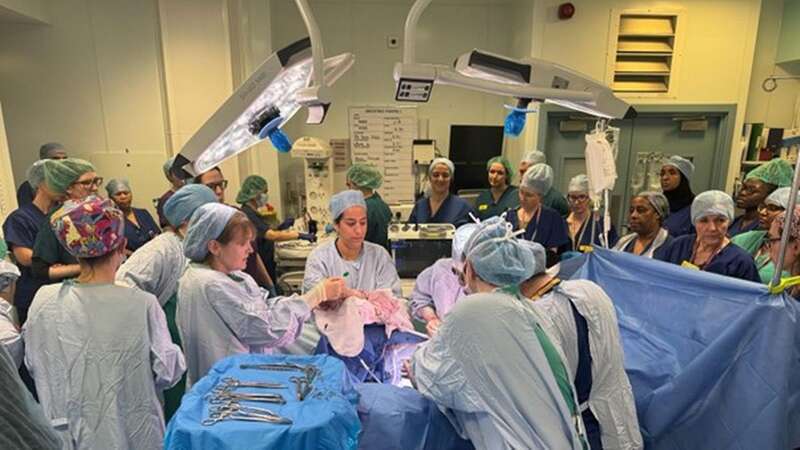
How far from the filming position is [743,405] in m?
1.36

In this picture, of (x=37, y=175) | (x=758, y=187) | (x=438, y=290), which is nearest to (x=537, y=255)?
(x=438, y=290)

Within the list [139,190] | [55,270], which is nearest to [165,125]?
[139,190]

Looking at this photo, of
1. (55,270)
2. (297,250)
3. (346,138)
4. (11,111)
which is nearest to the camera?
(55,270)

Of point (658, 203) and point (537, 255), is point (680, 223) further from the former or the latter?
point (537, 255)

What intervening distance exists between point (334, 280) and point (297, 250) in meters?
1.63

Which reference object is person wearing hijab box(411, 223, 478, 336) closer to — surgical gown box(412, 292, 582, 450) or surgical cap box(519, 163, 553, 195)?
surgical gown box(412, 292, 582, 450)

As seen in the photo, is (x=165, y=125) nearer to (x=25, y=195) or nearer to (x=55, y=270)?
(x=25, y=195)

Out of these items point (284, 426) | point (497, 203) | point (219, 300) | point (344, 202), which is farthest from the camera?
point (497, 203)

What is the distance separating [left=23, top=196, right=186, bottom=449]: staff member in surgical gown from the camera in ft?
4.20

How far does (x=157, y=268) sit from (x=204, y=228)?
0.33 m

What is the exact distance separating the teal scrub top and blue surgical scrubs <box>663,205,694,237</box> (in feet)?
3.14

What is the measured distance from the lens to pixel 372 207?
115 inches

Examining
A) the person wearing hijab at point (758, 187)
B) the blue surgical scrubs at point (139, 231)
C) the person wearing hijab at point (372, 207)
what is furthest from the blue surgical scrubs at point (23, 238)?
the person wearing hijab at point (758, 187)

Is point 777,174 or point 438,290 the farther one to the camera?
point 777,174
